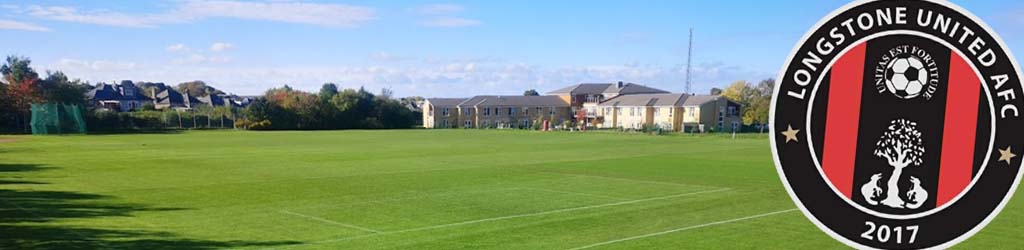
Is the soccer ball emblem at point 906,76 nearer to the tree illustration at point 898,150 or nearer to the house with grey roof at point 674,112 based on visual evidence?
the tree illustration at point 898,150

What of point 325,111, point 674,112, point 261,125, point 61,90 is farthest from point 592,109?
point 61,90

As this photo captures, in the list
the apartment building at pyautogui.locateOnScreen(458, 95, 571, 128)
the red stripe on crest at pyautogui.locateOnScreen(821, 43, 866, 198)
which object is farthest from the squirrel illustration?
the apartment building at pyautogui.locateOnScreen(458, 95, 571, 128)

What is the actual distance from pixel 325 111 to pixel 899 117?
10829cm

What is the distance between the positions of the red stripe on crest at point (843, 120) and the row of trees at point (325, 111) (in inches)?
3910

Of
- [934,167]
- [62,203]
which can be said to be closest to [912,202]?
[934,167]

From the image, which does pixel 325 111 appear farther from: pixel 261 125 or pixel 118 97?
pixel 118 97

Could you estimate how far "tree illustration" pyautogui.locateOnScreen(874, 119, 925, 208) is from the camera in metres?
2.76

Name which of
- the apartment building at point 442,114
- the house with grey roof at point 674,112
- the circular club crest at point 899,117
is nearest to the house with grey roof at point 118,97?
the apartment building at point 442,114

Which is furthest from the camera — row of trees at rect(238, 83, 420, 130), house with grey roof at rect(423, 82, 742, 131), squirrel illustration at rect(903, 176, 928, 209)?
house with grey roof at rect(423, 82, 742, 131)

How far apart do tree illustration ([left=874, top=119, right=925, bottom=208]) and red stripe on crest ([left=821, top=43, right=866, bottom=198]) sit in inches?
4.3

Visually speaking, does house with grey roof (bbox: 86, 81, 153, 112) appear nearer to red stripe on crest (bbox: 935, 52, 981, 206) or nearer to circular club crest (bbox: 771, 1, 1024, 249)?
circular club crest (bbox: 771, 1, 1024, 249)

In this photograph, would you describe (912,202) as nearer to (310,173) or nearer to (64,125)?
(310,173)

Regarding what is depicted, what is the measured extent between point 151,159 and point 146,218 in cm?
2297

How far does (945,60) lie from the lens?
278cm
